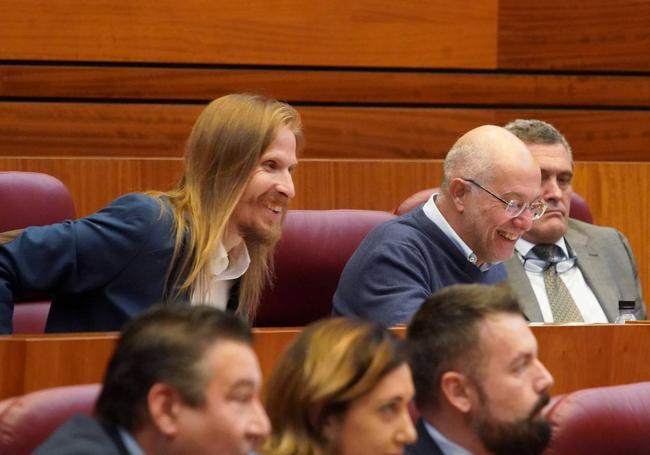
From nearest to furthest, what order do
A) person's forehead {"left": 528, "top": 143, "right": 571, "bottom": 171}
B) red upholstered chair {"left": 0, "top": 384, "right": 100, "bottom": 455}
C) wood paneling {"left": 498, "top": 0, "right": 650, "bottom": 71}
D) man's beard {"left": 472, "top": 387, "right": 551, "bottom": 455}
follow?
red upholstered chair {"left": 0, "top": 384, "right": 100, "bottom": 455}
man's beard {"left": 472, "top": 387, "right": 551, "bottom": 455}
person's forehead {"left": 528, "top": 143, "right": 571, "bottom": 171}
wood paneling {"left": 498, "top": 0, "right": 650, "bottom": 71}

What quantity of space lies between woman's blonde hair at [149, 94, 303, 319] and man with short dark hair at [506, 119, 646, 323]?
0.53 meters

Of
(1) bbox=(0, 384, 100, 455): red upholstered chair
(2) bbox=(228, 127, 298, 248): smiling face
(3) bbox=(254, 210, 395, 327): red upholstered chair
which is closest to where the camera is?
(1) bbox=(0, 384, 100, 455): red upholstered chair

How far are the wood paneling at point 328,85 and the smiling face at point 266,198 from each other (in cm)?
→ 76

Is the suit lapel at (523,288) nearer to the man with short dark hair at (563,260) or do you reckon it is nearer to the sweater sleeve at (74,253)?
the man with short dark hair at (563,260)

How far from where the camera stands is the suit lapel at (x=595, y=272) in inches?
87.1

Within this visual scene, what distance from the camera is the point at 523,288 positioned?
2.14 meters

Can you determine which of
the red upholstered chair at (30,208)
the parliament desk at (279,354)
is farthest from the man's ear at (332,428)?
the red upholstered chair at (30,208)

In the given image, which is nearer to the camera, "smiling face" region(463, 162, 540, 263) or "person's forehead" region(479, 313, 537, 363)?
"person's forehead" region(479, 313, 537, 363)

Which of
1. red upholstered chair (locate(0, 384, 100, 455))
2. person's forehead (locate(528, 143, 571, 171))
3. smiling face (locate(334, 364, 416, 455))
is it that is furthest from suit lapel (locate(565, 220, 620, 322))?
red upholstered chair (locate(0, 384, 100, 455))

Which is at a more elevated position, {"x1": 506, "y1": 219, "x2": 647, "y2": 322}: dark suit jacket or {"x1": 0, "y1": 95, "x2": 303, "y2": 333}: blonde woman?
{"x1": 0, "y1": 95, "x2": 303, "y2": 333}: blonde woman

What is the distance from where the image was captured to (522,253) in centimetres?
222

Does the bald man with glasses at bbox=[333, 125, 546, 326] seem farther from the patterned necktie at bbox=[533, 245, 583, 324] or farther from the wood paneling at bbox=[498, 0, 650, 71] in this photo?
the wood paneling at bbox=[498, 0, 650, 71]

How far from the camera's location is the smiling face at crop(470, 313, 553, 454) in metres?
1.25

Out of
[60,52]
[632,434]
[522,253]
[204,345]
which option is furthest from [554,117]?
[204,345]
